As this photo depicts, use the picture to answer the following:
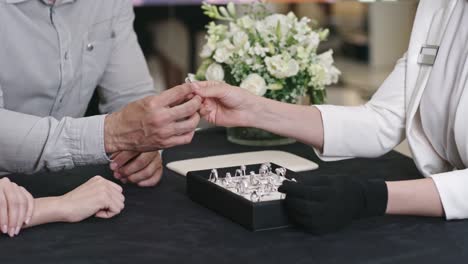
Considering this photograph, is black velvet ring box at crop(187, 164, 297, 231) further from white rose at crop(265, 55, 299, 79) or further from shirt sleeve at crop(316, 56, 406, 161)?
white rose at crop(265, 55, 299, 79)

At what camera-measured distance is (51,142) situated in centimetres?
196

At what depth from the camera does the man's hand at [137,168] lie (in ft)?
6.36

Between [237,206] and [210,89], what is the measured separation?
1.52 ft

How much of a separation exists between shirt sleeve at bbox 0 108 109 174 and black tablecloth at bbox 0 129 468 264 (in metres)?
0.23

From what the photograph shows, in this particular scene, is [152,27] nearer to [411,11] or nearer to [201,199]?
[411,11]

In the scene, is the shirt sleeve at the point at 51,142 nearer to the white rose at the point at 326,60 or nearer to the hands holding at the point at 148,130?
the hands holding at the point at 148,130

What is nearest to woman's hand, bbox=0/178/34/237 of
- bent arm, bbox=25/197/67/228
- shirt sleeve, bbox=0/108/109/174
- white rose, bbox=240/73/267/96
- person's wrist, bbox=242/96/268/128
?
bent arm, bbox=25/197/67/228

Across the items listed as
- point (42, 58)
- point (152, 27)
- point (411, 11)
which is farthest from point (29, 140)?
point (411, 11)

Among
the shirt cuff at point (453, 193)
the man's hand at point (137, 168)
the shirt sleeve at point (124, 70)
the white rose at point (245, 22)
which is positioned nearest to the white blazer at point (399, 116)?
the shirt cuff at point (453, 193)

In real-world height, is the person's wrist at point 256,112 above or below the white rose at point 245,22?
below

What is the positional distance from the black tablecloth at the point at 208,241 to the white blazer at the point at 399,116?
0.46m

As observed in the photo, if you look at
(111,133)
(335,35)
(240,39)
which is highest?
(240,39)

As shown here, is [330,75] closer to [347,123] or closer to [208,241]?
[347,123]

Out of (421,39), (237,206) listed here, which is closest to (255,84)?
(421,39)
